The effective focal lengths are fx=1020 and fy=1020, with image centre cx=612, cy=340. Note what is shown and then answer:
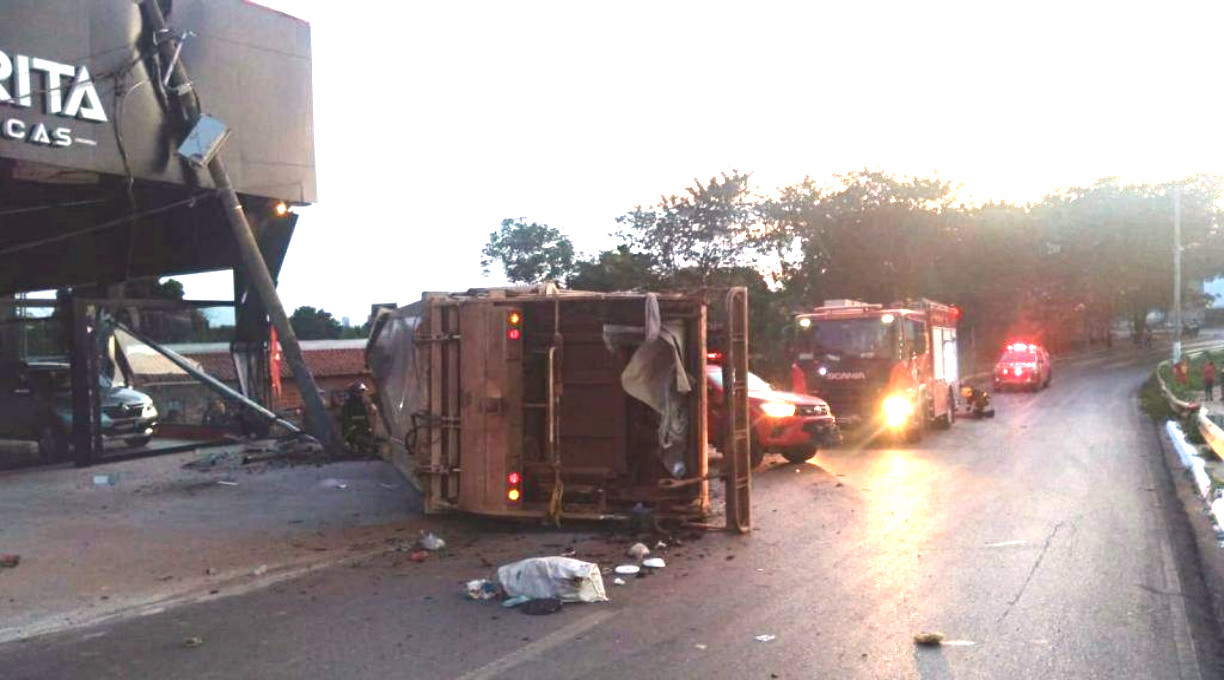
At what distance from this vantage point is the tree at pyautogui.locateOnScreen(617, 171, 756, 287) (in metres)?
33.7

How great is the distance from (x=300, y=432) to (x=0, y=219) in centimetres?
575

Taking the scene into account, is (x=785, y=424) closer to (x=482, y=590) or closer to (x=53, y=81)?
(x=482, y=590)

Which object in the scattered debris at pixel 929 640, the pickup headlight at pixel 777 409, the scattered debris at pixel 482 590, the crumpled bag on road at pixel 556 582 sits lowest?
the scattered debris at pixel 929 640

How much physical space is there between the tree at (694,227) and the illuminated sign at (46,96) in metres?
20.9

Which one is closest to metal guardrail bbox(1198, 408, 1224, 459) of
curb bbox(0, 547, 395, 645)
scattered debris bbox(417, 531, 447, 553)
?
scattered debris bbox(417, 531, 447, 553)

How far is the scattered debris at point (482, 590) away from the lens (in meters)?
7.27

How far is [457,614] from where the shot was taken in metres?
6.88

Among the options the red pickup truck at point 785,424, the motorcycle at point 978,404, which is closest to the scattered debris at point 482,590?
the red pickup truck at point 785,424

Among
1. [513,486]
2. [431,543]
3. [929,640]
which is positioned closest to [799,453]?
[513,486]

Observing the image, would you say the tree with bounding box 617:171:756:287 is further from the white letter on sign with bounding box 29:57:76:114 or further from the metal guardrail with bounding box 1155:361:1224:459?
the white letter on sign with bounding box 29:57:76:114

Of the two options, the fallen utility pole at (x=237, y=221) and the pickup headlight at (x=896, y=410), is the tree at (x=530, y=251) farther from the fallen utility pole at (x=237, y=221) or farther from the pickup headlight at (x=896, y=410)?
the fallen utility pole at (x=237, y=221)

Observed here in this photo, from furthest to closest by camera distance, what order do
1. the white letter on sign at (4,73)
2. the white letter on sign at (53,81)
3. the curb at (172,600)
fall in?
the white letter on sign at (53,81), the white letter on sign at (4,73), the curb at (172,600)

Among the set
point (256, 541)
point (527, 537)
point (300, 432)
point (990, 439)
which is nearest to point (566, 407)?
point (527, 537)

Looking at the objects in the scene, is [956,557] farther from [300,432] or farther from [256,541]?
[300,432]
